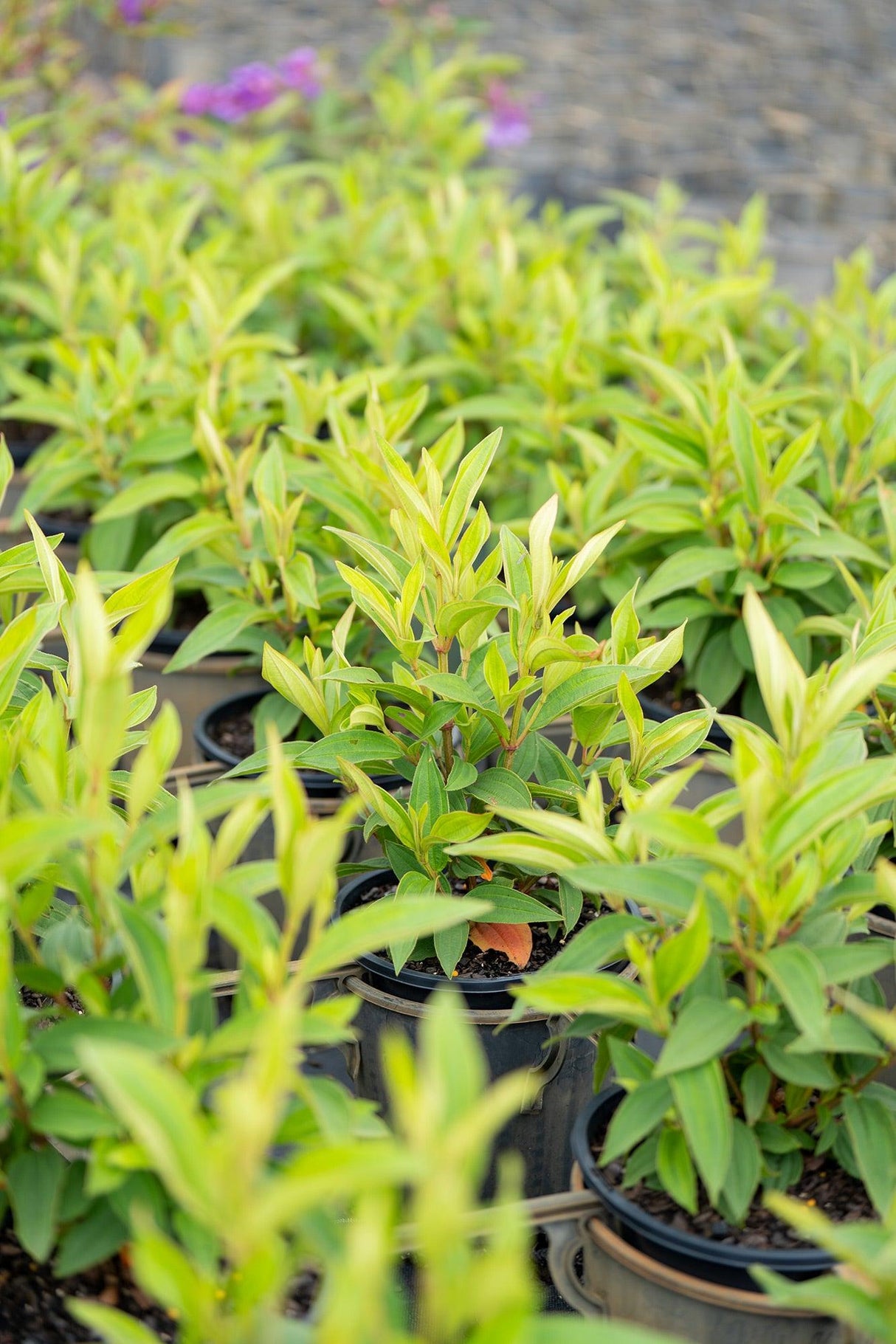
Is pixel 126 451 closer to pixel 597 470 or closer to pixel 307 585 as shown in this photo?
pixel 307 585

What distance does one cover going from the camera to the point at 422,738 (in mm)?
1506

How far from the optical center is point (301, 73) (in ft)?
14.4

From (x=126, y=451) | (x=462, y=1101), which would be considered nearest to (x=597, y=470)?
(x=126, y=451)

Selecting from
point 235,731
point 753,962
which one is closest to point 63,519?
point 235,731

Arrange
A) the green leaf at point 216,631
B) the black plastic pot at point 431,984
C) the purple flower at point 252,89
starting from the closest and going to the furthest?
the black plastic pot at point 431,984 < the green leaf at point 216,631 < the purple flower at point 252,89

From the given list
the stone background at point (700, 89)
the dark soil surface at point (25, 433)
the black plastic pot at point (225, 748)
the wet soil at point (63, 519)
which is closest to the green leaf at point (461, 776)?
the black plastic pot at point (225, 748)

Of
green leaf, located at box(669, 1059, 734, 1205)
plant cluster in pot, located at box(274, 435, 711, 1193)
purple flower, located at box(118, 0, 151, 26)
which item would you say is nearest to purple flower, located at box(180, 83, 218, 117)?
purple flower, located at box(118, 0, 151, 26)

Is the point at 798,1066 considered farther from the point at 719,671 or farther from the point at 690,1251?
the point at 719,671

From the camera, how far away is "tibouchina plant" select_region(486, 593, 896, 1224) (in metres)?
1.09

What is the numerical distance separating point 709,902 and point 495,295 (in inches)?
73.2

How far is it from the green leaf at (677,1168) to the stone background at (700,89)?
14.8 feet

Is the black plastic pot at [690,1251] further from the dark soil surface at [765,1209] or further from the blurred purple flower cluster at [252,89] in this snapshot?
the blurred purple flower cluster at [252,89]

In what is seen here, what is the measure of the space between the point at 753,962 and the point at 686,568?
0.91m

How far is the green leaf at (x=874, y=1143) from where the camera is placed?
1.13m
